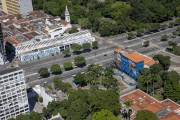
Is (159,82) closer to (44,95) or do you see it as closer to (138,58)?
(138,58)

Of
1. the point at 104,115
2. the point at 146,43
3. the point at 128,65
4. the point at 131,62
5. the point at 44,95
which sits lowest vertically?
the point at 44,95

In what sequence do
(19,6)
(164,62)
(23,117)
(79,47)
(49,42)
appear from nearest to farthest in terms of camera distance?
(23,117)
(164,62)
(79,47)
(49,42)
(19,6)

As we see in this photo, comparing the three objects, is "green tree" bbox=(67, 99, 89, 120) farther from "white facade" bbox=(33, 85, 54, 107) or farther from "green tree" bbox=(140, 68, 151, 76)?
"green tree" bbox=(140, 68, 151, 76)

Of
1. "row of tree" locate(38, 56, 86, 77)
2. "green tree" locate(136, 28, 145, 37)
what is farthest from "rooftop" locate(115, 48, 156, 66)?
"green tree" locate(136, 28, 145, 37)

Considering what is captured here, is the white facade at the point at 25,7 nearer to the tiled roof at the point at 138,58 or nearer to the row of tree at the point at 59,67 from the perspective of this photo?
the row of tree at the point at 59,67

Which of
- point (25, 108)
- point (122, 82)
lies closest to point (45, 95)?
point (25, 108)

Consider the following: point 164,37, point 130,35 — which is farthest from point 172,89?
point 130,35
